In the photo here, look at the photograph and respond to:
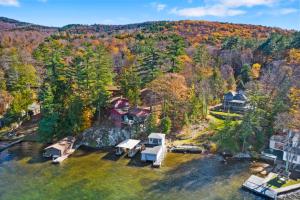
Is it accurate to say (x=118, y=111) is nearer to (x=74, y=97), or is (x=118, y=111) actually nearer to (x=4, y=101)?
(x=74, y=97)

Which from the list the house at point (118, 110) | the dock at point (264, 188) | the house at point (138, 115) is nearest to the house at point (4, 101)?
the house at point (118, 110)

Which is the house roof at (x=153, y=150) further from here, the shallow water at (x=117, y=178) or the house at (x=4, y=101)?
the house at (x=4, y=101)

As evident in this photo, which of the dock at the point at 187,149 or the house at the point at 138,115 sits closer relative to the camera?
the dock at the point at 187,149

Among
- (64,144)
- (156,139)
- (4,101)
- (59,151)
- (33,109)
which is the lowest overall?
(59,151)

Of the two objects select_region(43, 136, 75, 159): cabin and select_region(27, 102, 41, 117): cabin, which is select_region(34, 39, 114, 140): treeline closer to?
select_region(43, 136, 75, 159): cabin

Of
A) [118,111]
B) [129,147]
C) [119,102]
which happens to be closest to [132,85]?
[119,102]

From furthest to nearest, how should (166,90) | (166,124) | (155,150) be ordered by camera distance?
1. (166,90)
2. (166,124)
3. (155,150)
